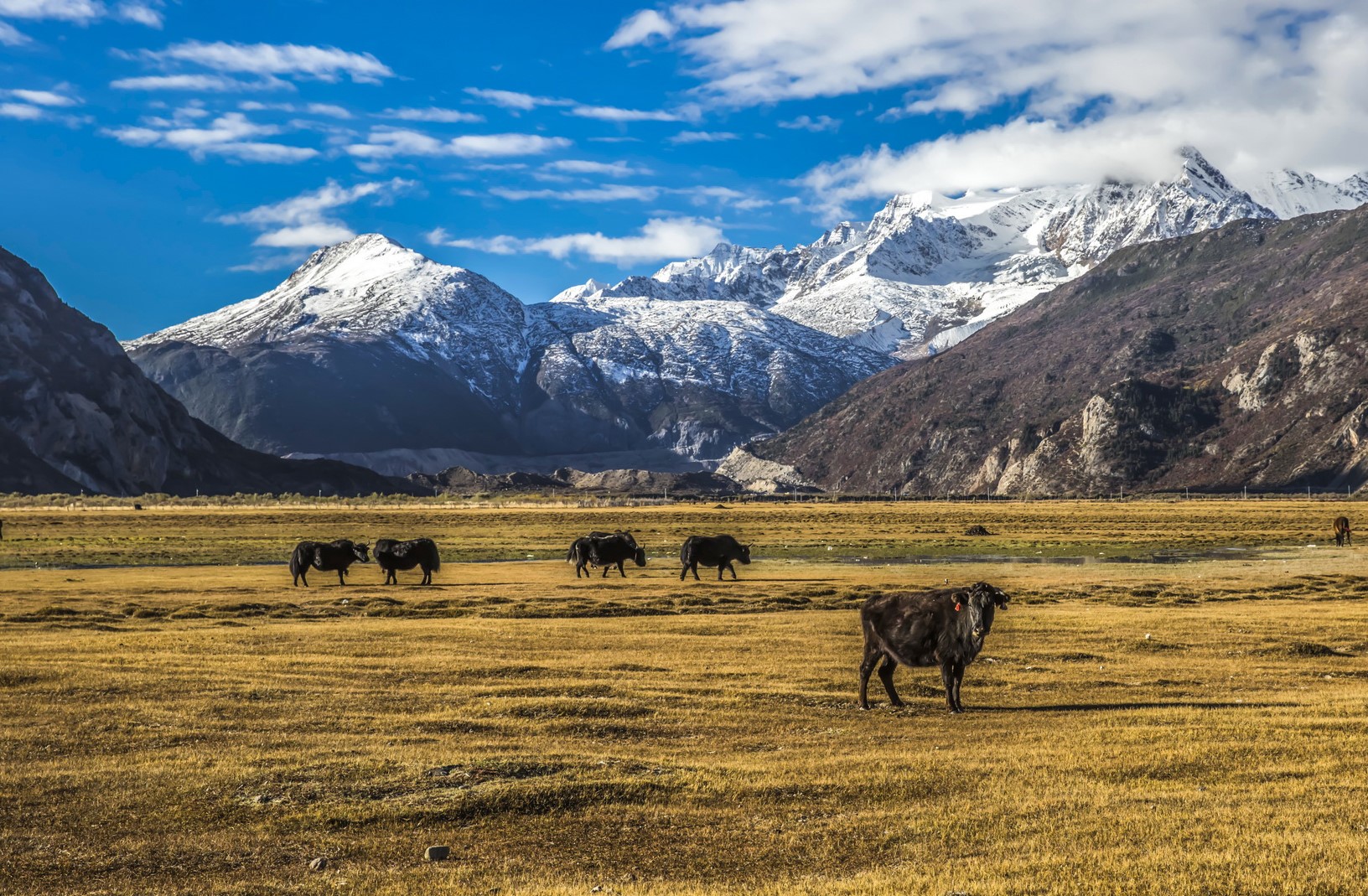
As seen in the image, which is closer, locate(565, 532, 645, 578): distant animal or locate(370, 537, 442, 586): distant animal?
locate(370, 537, 442, 586): distant animal

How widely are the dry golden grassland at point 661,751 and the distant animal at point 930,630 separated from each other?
0.89 m

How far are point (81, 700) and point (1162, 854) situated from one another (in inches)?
697

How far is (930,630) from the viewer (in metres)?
20.6

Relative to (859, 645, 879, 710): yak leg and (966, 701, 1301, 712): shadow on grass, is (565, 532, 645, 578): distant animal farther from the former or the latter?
(966, 701, 1301, 712): shadow on grass

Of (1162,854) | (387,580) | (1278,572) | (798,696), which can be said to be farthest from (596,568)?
(1162,854)

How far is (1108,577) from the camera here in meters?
52.9

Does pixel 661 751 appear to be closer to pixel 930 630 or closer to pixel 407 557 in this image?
pixel 930 630

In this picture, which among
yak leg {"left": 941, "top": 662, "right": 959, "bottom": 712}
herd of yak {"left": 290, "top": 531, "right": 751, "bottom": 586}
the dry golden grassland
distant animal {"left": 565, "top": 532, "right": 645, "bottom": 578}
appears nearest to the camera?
the dry golden grassland

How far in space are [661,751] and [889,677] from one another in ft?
18.1

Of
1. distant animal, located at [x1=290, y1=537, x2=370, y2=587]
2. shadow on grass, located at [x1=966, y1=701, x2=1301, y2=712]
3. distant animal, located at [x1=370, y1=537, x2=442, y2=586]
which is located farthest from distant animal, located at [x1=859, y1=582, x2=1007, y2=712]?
distant animal, located at [x1=290, y1=537, x2=370, y2=587]

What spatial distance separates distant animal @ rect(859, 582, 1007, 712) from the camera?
19.9 metres

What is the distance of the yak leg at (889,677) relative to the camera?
21219 millimetres

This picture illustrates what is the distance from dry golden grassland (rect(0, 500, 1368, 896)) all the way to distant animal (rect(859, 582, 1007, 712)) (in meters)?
0.89

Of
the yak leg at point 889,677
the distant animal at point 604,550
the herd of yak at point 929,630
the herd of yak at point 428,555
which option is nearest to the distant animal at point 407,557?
the herd of yak at point 428,555
